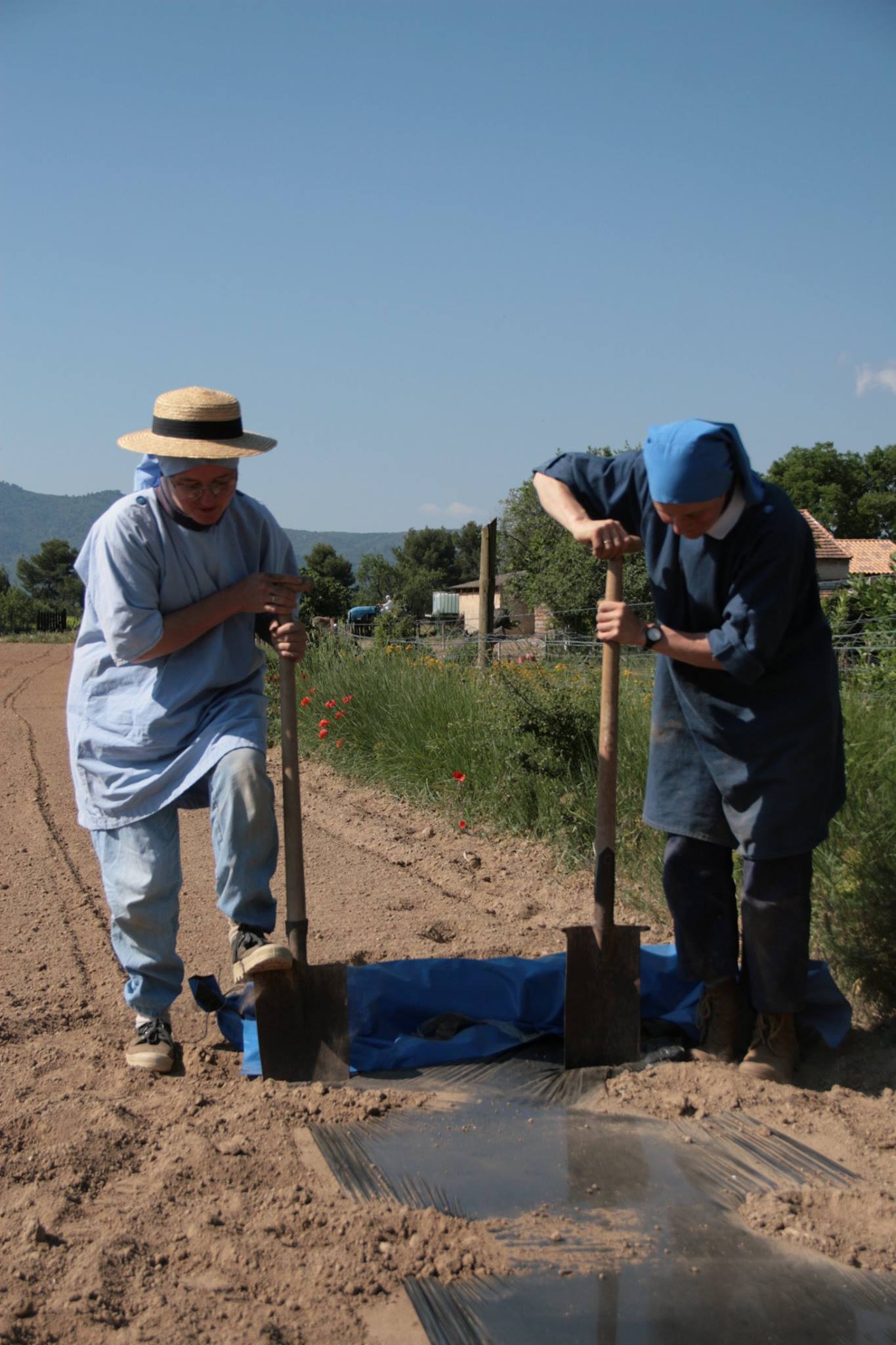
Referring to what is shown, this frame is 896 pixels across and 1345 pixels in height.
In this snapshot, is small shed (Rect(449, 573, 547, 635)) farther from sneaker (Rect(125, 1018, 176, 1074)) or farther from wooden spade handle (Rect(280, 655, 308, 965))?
A: sneaker (Rect(125, 1018, 176, 1074))

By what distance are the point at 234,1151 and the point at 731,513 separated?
6.79ft

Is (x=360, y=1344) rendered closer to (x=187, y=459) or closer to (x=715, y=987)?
(x=715, y=987)

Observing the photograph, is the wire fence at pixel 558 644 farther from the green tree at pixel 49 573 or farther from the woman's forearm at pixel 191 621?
the green tree at pixel 49 573

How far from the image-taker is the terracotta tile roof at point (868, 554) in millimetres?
58312

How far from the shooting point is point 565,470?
11.7 feet

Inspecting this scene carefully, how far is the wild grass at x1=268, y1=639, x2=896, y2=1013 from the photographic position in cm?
392

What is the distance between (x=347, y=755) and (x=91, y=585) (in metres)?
5.04

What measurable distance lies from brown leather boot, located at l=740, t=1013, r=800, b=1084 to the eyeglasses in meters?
2.24

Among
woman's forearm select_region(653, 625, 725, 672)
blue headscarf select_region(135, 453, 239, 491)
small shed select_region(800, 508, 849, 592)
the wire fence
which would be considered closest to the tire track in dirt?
blue headscarf select_region(135, 453, 239, 491)

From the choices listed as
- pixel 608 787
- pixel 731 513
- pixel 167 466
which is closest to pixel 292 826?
pixel 608 787

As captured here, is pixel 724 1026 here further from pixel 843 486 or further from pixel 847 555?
pixel 843 486

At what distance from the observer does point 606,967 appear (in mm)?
3543

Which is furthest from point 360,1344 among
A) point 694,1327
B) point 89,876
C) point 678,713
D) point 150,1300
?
point 89,876

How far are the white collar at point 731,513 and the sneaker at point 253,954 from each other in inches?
66.1
